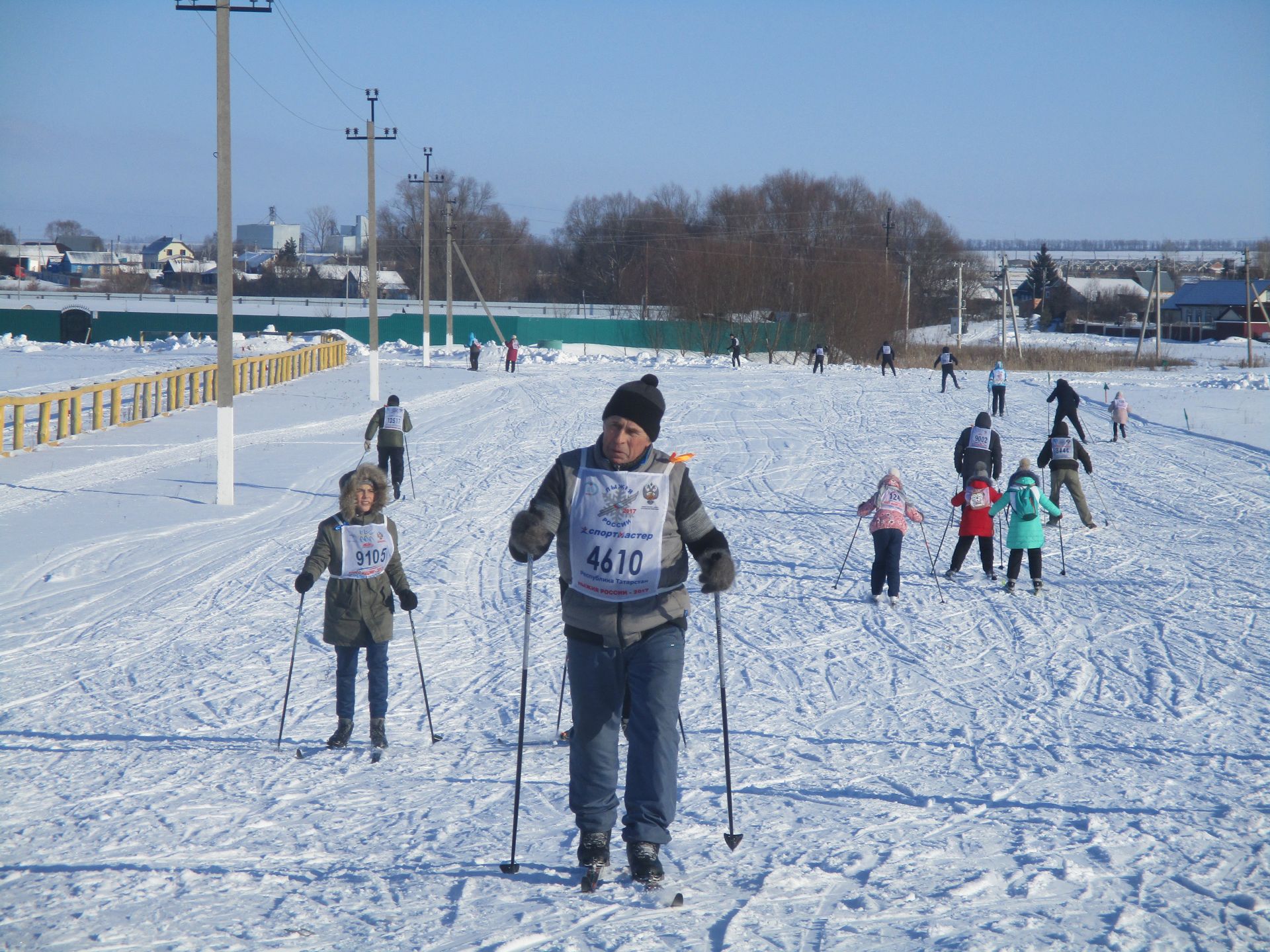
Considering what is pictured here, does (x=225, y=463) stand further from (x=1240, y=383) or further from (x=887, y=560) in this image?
(x=1240, y=383)

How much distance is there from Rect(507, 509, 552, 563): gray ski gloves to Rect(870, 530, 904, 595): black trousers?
19.0 feet

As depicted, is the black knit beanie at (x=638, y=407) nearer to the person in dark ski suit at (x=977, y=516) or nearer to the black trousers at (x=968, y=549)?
the person in dark ski suit at (x=977, y=516)

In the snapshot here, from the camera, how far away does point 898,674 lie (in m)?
7.52

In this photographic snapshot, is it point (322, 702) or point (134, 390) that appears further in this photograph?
point (134, 390)

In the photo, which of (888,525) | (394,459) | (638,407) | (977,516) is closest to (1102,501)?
(977,516)

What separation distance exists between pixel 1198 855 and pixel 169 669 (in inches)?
237

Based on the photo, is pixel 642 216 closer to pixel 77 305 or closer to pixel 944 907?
pixel 77 305

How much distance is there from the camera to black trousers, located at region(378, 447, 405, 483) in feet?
46.6

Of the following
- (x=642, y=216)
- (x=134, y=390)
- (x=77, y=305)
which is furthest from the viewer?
(x=642, y=216)

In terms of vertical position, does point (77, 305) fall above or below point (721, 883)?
above

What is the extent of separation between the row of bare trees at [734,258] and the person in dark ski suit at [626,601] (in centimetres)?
5543

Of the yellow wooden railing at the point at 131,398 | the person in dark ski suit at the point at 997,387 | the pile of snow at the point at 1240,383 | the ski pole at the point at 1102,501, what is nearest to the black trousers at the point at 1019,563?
the ski pole at the point at 1102,501

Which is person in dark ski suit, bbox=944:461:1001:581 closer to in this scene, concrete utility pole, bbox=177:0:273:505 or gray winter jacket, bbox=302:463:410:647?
gray winter jacket, bbox=302:463:410:647

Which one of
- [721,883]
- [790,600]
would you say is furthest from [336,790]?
[790,600]
